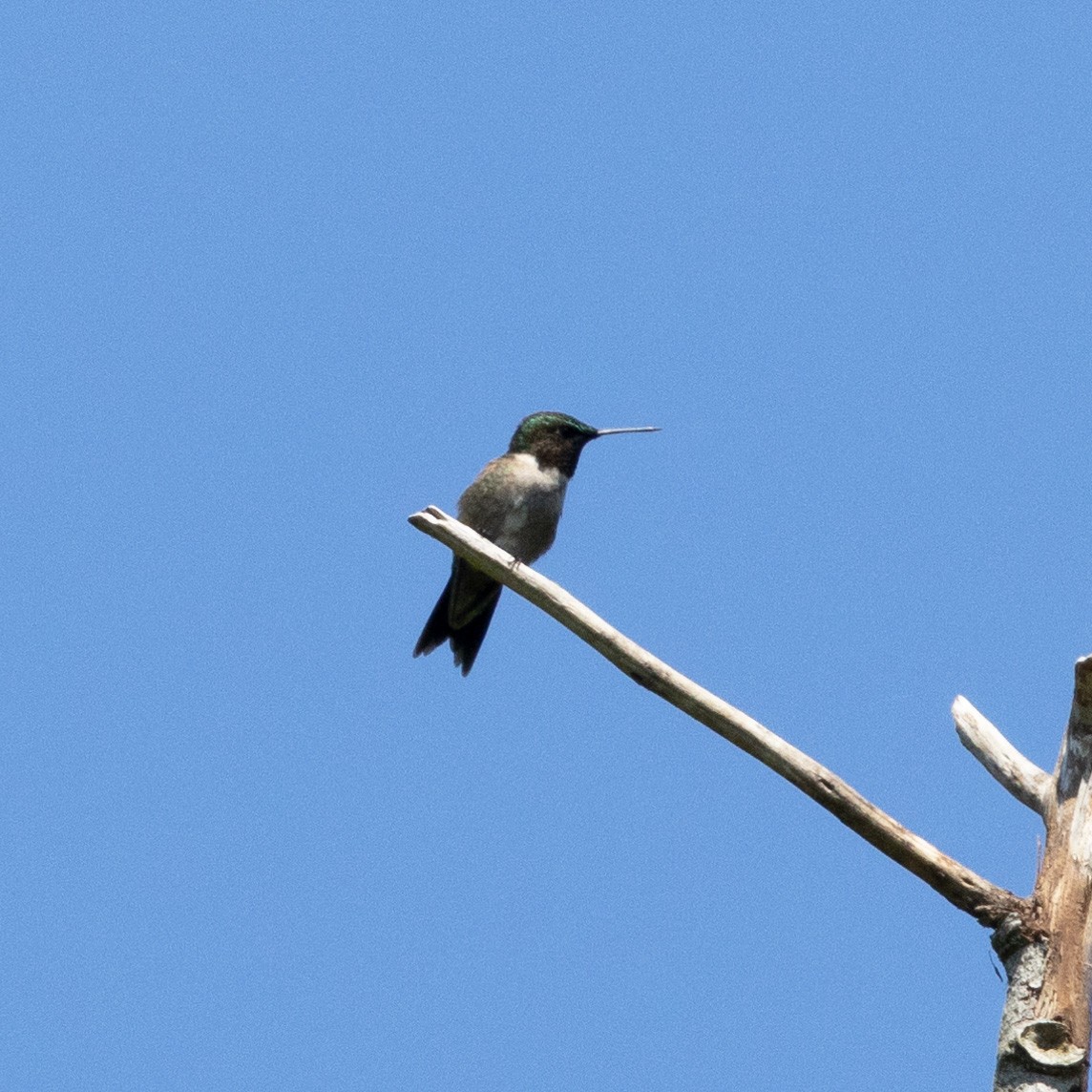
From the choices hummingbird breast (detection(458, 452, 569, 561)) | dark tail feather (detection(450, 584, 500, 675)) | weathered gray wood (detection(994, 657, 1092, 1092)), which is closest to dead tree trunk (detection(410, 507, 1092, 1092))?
weathered gray wood (detection(994, 657, 1092, 1092))

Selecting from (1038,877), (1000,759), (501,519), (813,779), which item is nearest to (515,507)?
(501,519)

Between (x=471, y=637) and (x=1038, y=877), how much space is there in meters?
4.93

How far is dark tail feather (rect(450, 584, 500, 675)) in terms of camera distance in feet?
30.3

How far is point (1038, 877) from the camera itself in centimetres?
475

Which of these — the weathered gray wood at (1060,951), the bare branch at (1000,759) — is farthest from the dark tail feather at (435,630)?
the weathered gray wood at (1060,951)

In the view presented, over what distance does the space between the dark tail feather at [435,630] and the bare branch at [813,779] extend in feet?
12.7

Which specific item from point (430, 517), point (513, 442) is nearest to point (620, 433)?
point (513, 442)

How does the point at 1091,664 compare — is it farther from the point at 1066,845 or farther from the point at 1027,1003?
the point at 1027,1003

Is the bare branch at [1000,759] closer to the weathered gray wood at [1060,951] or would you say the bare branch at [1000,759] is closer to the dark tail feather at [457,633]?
the weathered gray wood at [1060,951]

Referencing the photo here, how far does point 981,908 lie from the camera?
15.3 ft

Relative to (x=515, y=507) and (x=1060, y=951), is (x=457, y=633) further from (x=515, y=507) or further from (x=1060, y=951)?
(x=1060, y=951)

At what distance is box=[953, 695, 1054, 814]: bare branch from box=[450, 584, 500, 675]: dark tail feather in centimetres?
427

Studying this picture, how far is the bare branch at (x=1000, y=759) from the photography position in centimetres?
496

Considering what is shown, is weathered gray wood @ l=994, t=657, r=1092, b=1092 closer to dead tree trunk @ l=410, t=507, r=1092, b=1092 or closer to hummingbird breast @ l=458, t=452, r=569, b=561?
dead tree trunk @ l=410, t=507, r=1092, b=1092
